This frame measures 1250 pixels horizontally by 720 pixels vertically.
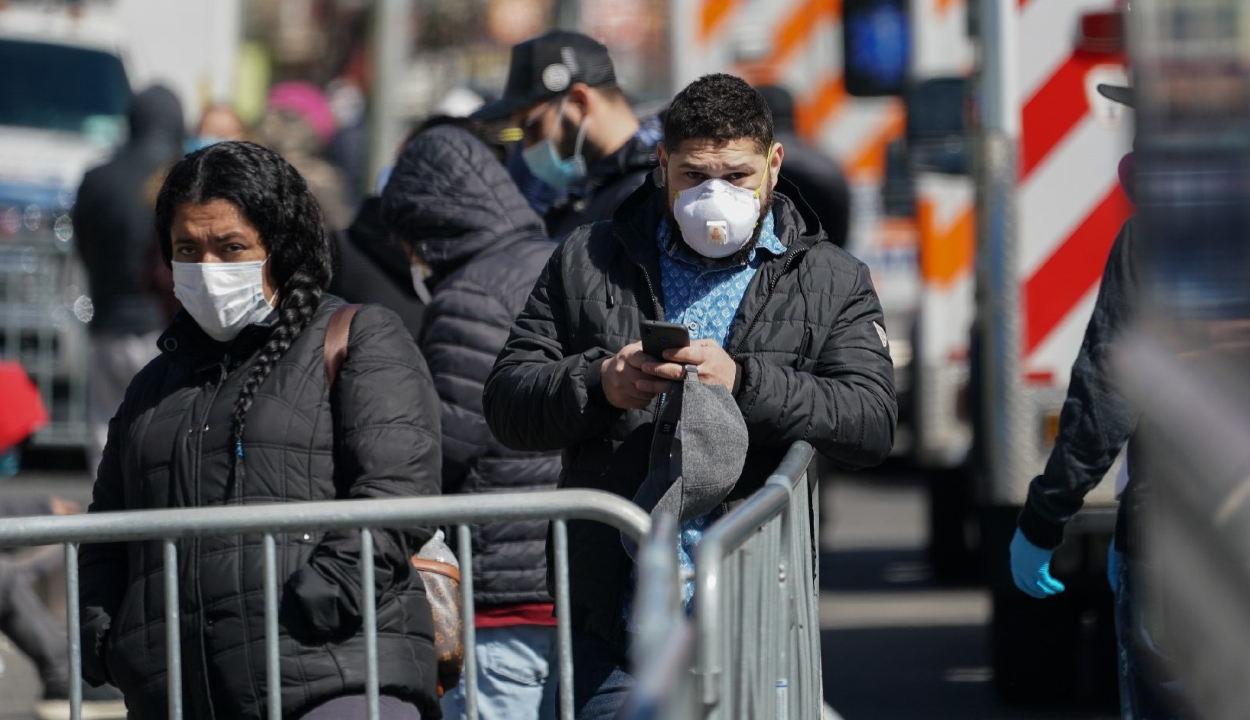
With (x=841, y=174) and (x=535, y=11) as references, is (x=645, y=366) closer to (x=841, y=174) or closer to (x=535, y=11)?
(x=841, y=174)

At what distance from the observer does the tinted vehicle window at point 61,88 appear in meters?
14.3

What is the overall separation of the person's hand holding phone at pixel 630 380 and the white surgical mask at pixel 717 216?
0.23 metres

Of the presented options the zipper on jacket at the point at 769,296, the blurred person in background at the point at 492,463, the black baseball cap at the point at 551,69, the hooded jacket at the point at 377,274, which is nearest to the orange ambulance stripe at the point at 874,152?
the hooded jacket at the point at 377,274

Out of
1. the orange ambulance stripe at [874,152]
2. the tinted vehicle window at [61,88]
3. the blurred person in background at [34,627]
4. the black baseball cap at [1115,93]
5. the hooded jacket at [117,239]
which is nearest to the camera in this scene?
the black baseball cap at [1115,93]

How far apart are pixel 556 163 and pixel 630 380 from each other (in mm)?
1864

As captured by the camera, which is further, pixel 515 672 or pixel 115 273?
pixel 115 273

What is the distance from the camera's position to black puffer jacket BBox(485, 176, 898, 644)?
3.61 metres

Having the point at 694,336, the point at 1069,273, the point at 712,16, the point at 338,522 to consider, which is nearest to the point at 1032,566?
the point at 694,336

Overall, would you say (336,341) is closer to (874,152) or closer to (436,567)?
(436,567)

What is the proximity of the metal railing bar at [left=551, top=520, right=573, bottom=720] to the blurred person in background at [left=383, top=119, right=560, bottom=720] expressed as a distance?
2.68 ft

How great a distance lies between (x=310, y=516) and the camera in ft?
11.2

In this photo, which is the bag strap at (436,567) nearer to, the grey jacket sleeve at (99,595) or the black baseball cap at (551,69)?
the grey jacket sleeve at (99,595)

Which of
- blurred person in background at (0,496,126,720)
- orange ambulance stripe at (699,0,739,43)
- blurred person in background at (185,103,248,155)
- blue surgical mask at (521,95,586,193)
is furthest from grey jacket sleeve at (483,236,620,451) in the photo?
orange ambulance stripe at (699,0,739,43)

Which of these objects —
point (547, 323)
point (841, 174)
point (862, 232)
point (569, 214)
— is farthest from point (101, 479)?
point (862, 232)
